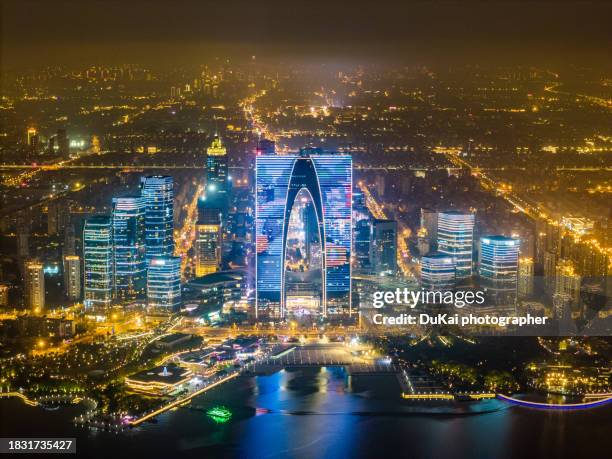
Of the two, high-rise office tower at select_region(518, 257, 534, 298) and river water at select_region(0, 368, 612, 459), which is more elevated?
high-rise office tower at select_region(518, 257, 534, 298)

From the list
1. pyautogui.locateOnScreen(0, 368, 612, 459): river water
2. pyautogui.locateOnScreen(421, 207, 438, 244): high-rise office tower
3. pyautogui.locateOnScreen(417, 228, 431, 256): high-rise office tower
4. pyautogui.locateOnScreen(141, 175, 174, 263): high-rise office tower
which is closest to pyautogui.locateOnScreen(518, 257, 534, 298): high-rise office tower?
pyautogui.locateOnScreen(417, 228, 431, 256): high-rise office tower

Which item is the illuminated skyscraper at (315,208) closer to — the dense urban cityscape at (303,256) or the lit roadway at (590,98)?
the dense urban cityscape at (303,256)

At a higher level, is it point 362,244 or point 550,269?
point 362,244

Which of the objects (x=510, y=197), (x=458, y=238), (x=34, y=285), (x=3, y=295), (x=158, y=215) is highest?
(x=510, y=197)

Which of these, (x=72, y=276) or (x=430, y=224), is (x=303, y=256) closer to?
(x=430, y=224)

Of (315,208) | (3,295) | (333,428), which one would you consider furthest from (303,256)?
(333,428)

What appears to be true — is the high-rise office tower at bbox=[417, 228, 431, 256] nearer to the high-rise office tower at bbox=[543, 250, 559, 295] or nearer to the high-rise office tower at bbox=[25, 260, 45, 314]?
the high-rise office tower at bbox=[543, 250, 559, 295]
